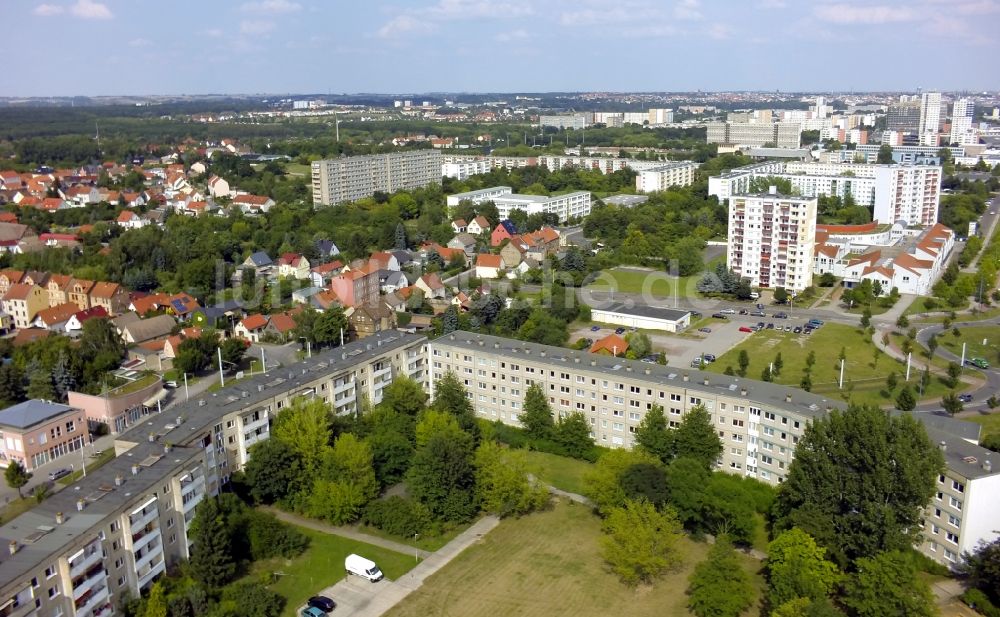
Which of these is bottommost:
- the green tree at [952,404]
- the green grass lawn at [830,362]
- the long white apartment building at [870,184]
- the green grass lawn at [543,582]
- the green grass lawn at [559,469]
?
the green grass lawn at [543,582]

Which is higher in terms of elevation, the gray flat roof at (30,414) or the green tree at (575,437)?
the gray flat roof at (30,414)

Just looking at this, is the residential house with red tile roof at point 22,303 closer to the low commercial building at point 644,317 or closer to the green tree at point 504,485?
the low commercial building at point 644,317

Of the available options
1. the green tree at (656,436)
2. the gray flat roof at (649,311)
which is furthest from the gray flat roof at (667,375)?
the gray flat roof at (649,311)

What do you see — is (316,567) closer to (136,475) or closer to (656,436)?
(136,475)

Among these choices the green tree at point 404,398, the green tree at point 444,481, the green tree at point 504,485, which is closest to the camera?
the green tree at point 444,481

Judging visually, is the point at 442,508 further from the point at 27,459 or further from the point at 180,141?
the point at 180,141

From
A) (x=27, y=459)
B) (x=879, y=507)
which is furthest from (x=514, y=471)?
(x=27, y=459)

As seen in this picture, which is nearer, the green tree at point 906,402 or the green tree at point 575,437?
the green tree at point 575,437

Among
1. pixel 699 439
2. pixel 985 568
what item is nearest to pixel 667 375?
pixel 699 439
